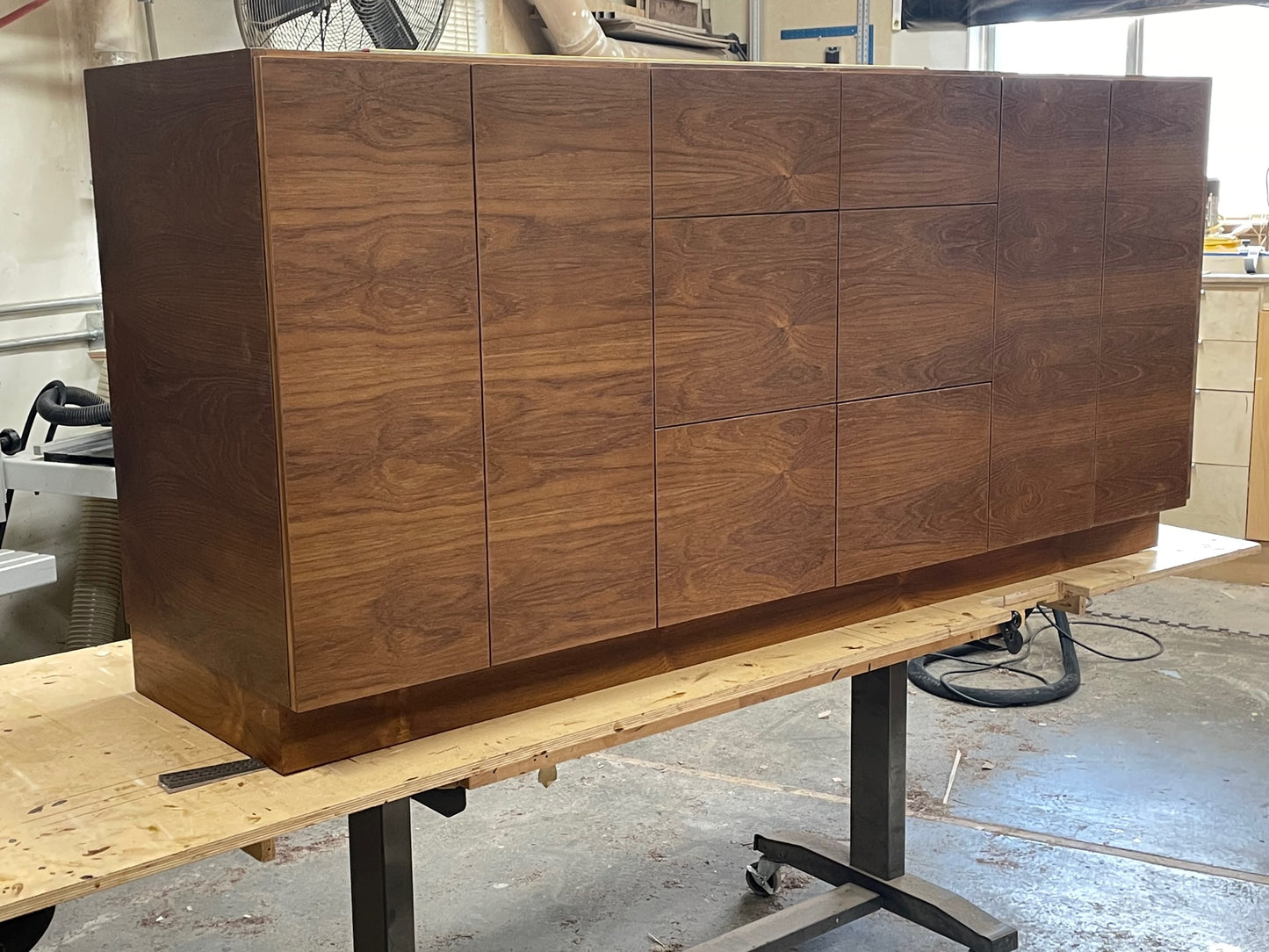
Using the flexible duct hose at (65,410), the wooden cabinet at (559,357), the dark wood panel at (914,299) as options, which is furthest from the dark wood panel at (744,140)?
the flexible duct hose at (65,410)

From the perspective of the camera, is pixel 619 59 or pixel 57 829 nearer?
pixel 57 829

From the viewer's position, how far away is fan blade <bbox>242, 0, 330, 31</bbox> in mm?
2854

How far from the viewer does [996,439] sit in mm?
2215

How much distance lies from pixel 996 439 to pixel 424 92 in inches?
45.8

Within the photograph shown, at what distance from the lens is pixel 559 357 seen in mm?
1681

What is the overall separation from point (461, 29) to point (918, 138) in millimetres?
2375

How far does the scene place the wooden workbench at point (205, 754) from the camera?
1.39m

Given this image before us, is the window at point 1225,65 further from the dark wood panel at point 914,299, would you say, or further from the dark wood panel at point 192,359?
the dark wood panel at point 192,359

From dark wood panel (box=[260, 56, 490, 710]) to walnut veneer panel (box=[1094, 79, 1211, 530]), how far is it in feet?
4.18

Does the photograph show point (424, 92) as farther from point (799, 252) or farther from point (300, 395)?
point (799, 252)

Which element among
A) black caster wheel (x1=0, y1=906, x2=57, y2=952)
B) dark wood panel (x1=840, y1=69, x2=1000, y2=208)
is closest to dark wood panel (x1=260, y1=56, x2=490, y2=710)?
black caster wheel (x1=0, y1=906, x2=57, y2=952)

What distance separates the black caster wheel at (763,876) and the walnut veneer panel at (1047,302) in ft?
3.02

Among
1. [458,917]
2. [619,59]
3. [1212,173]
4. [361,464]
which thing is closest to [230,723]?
[361,464]

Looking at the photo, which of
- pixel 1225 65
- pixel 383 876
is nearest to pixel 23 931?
pixel 383 876
